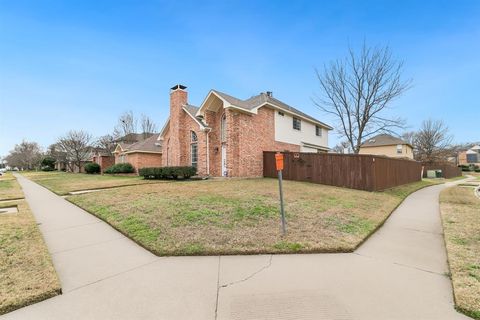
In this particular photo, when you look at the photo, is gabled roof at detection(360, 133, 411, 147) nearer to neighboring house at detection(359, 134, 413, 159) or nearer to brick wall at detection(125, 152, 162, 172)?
neighboring house at detection(359, 134, 413, 159)

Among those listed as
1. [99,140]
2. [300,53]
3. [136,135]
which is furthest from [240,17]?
[99,140]

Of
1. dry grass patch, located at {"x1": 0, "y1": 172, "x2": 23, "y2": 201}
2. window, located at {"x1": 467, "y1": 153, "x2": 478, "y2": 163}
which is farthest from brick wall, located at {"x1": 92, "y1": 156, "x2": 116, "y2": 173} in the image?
window, located at {"x1": 467, "y1": 153, "x2": 478, "y2": 163}

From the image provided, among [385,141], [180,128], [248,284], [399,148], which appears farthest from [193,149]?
[385,141]

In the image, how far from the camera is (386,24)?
1432 centimetres

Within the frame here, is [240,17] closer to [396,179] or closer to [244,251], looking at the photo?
[244,251]

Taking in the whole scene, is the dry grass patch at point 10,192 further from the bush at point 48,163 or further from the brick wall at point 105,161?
the bush at point 48,163

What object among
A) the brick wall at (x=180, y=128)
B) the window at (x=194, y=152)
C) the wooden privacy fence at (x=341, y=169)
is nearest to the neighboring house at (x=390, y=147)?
the wooden privacy fence at (x=341, y=169)

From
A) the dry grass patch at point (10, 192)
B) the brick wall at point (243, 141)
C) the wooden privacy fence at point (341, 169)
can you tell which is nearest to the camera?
the dry grass patch at point (10, 192)

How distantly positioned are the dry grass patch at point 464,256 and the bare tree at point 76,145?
45347mm

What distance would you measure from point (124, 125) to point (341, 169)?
43.3m

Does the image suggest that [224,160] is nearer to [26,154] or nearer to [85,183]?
[85,183]

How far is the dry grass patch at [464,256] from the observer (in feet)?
9.27

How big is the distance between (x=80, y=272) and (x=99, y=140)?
47256 mm

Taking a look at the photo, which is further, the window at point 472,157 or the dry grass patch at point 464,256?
the window at point 472,157
